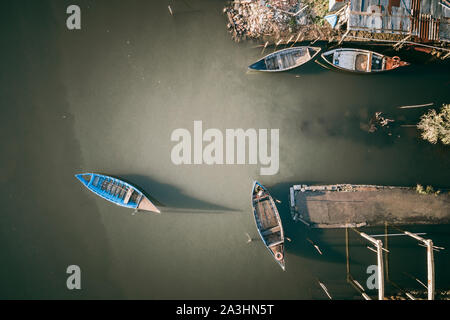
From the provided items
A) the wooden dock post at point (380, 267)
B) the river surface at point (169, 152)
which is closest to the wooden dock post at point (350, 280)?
the river surface at point (169, 152)

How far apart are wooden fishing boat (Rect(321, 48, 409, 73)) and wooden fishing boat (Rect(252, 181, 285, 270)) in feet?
21.5

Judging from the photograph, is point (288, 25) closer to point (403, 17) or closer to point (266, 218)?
point (403, 17)

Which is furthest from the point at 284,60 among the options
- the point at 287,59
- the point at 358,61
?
the point at 358,61

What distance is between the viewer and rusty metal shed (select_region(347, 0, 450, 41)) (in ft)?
35.4

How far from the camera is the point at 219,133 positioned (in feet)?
39.6

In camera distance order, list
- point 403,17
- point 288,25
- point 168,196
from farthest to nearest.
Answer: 1. point 168,196
2. point 288,25
3. point 403,17

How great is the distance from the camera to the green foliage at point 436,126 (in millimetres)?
11320

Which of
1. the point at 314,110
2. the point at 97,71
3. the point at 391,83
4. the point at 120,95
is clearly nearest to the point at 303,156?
the point at 314,110

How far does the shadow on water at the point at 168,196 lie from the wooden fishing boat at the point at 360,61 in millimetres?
8376

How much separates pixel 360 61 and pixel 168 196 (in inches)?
422

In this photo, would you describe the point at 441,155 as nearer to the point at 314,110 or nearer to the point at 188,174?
the point at 314,110

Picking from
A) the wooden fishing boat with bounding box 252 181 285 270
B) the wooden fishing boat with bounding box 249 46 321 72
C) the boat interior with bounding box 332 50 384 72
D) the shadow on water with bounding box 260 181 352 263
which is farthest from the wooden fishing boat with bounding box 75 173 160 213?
the boat interior with bounding box 332 50 384 72

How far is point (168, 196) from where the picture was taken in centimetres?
1205

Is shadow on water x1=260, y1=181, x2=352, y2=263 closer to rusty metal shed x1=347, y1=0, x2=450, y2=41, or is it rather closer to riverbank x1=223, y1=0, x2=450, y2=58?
riverbank x1=223, y1=0, x2=450, y2=58
